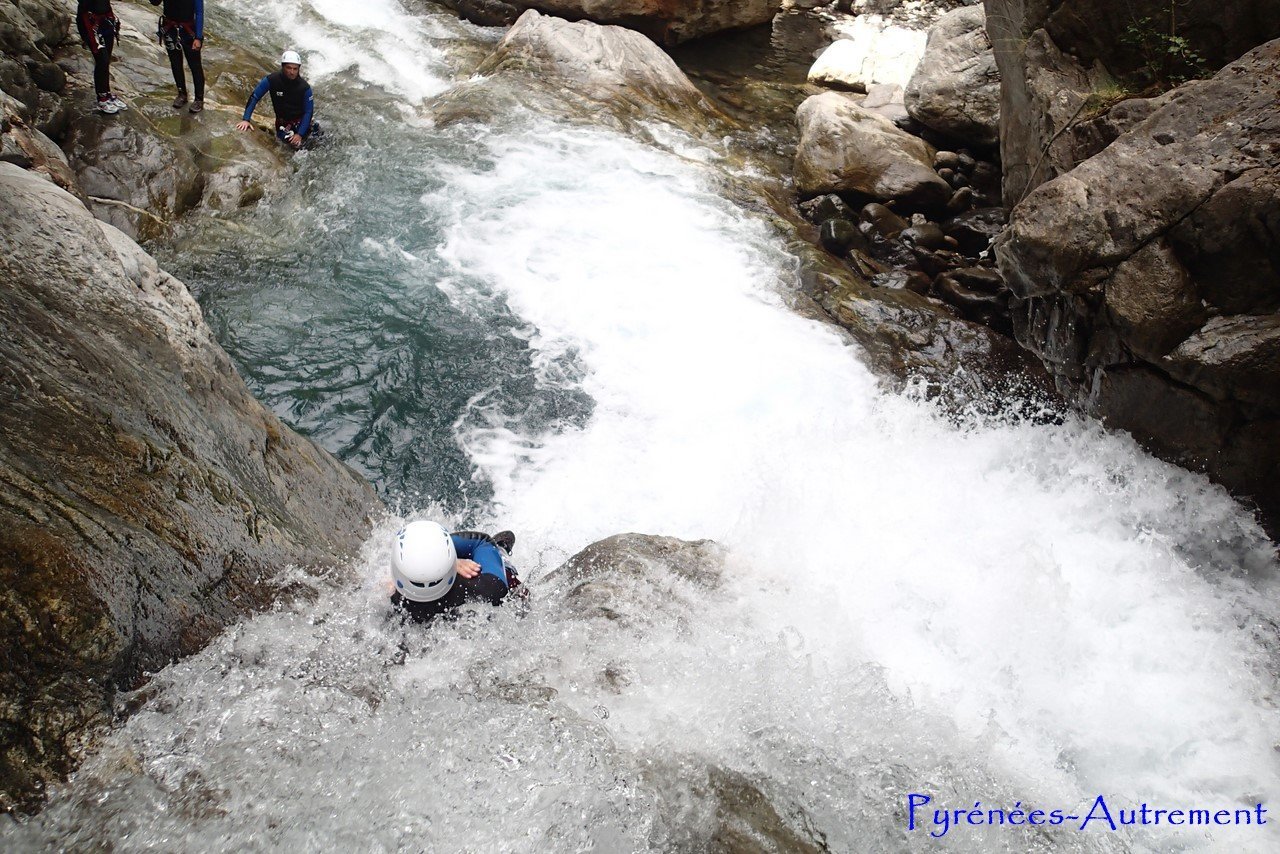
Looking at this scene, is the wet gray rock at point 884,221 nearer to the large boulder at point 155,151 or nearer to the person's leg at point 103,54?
the large boulder at point 155,151

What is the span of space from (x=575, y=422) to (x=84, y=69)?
7255 mm

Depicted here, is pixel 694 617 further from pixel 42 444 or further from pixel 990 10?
pixel 990 10

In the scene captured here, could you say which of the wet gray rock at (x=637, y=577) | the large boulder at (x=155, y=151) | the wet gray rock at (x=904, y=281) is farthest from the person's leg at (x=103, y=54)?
the wet gray rock at (x=904, y=281)

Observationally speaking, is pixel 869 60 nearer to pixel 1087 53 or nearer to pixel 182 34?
pixel 1087 53

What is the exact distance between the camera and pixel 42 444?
11.8ft

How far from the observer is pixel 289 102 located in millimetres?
10094

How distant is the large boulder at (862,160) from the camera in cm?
1095

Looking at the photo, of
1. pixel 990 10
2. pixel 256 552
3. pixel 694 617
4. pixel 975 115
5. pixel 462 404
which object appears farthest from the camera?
pixel 975 115

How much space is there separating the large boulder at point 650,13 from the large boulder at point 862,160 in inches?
206

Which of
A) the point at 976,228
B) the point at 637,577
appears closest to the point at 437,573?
the point at 637,577

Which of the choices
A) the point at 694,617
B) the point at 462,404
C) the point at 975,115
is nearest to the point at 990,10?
the point at 975,115

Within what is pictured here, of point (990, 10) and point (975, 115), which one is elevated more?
point (990, 10)

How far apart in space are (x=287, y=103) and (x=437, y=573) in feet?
26.8

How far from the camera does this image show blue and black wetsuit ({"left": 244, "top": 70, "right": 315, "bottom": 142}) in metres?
9.91
